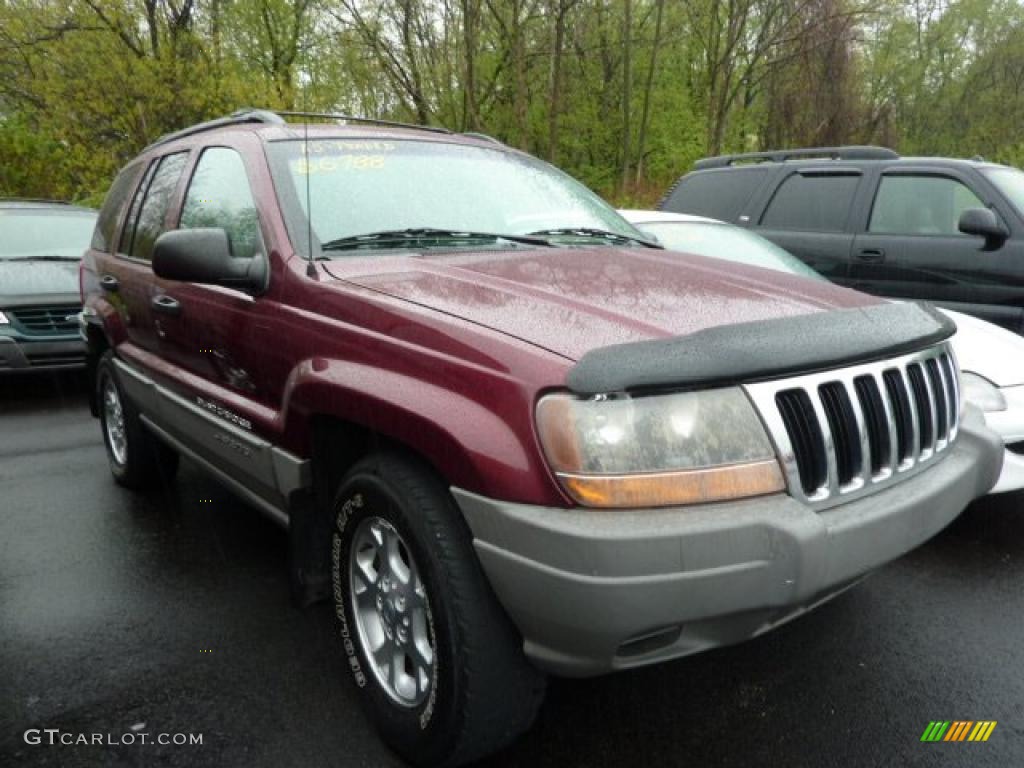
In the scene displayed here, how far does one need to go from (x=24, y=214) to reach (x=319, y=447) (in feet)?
24.7

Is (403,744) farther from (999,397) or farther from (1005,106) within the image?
(1005,106)

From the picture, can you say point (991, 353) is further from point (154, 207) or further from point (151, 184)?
point (151, 184)

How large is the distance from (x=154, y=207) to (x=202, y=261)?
62.6 inches

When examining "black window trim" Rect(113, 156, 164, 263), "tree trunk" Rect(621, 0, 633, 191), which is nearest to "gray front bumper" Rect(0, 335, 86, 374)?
"black window trim" Rect(113, 156, 164, 263)

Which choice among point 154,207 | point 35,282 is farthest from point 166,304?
point 35,282

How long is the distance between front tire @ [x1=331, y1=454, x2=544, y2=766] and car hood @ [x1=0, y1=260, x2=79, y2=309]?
5801mm

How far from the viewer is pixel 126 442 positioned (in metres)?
4.29

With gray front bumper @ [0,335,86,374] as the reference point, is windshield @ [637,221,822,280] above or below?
above

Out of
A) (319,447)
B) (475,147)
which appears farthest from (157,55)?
(319,447)

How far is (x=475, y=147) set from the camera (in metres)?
3.45

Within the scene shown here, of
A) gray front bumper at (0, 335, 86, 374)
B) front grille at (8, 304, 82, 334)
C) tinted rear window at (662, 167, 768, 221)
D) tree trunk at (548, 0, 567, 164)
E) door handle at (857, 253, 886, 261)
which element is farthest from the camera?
tree trunk at (548, 0, 567, 164)

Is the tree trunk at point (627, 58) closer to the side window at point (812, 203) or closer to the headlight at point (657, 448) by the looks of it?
the side window at point (812, 203)

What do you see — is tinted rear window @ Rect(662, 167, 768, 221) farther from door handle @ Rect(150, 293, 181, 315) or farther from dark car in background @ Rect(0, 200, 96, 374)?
dark car in background @ Rect(0, 200, 96, 374)

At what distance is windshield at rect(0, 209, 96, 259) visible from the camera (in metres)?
7.67
